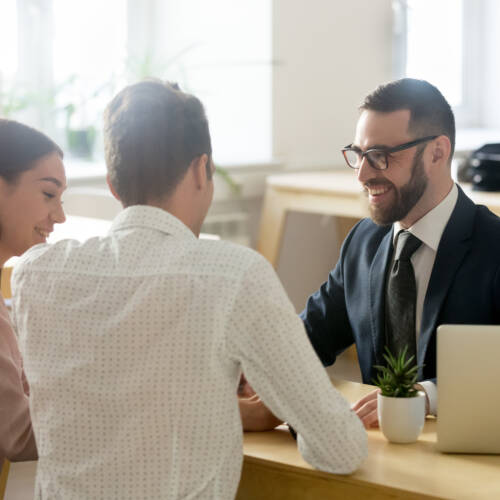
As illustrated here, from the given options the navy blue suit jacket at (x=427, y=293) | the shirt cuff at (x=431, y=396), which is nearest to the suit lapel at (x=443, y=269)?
the navy blue suit jacket at (x=427, y=293)

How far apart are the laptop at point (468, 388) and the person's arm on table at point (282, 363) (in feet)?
0.75

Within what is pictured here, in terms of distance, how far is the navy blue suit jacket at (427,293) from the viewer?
6.28ft

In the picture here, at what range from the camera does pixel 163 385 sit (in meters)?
1.24

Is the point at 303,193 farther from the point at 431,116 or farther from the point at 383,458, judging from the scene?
the point at 383,458

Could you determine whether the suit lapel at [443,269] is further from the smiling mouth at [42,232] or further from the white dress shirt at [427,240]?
the smiling mouth at [42,232]

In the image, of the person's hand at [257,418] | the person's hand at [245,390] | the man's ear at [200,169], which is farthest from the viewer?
the person's hand at [245,390]

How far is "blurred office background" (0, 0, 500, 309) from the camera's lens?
412 cm

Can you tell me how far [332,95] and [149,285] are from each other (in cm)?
361

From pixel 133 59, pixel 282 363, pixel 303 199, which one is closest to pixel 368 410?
pixel 282 363

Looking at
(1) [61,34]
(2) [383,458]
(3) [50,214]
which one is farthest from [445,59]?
(2) [383,458]

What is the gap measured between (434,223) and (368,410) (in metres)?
0.58

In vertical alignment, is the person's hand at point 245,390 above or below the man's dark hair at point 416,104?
below

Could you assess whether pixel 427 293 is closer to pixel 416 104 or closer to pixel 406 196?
pixel 406 196

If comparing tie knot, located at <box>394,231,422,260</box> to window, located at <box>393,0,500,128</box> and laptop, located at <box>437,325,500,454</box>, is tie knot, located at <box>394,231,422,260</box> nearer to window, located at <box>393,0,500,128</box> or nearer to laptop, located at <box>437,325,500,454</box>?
laptop, located at <box>437,325,500,454</box>
